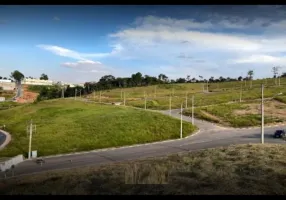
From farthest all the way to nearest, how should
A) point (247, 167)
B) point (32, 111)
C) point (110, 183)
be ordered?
point (32, 111)
point (247, 167)
point (110, 183)

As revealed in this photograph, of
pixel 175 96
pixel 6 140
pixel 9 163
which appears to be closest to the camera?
pixel 9 163

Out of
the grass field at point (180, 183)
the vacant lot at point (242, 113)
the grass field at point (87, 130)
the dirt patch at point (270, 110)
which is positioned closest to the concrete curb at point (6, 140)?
the grass field at point (87, 130)

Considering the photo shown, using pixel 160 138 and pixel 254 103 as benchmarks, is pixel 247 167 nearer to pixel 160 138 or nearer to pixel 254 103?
pixel 160 138

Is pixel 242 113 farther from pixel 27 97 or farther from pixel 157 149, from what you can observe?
pixel 27 97

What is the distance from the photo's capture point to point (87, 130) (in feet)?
225

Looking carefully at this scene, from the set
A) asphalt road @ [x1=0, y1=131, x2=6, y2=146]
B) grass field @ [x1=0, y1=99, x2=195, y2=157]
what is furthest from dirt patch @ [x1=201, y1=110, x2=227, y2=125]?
asphalt road @ [x1=0, y1=131, x2=6, y2=146]

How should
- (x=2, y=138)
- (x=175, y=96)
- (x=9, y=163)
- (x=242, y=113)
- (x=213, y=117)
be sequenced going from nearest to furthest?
(x=9, y=163) < (x=2, y=138) < (x=213, y=117) < (x=242, y=113) < (x=175, y=96)

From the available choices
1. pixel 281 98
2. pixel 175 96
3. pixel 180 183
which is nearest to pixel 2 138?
pixel 180 183

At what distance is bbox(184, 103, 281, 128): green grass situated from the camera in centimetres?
7119

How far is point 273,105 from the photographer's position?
89375 mm

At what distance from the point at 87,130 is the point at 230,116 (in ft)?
107

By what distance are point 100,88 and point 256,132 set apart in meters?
109

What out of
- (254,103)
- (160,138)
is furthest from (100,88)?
(160,138)
